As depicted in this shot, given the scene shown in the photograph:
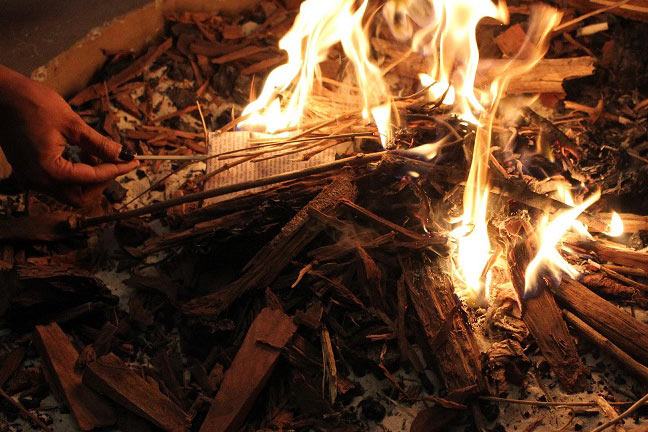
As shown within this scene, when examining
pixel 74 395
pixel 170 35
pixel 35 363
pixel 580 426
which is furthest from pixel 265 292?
pixel 170 35

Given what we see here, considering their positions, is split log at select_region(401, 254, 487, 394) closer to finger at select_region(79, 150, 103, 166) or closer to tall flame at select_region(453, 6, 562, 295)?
tall flame at select_region(453, 6, 562, 295)

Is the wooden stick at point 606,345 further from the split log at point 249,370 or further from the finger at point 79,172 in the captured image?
the finger at point 79,172

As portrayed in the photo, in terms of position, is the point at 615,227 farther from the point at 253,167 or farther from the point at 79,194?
the point at 79,194

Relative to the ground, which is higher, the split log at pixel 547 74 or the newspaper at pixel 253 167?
the split log at pixel 547 74

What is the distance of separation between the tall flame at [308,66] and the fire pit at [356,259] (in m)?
0.02

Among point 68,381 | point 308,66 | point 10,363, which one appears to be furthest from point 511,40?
point 10,363

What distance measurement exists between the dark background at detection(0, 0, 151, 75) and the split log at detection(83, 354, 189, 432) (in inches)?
78.3

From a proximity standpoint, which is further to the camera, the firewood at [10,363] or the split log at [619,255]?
the split log at [619,255]

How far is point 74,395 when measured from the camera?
2.68 metres

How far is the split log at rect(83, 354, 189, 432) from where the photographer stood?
258cm

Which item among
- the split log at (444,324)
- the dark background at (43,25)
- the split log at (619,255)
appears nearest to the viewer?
the split log at (444,324)

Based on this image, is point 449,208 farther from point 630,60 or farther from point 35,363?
point 35,363

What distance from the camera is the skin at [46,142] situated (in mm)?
2805

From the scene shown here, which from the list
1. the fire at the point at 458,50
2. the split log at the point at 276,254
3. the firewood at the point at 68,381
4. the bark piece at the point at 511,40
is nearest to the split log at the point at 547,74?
the bark piece at the point at 511,40
